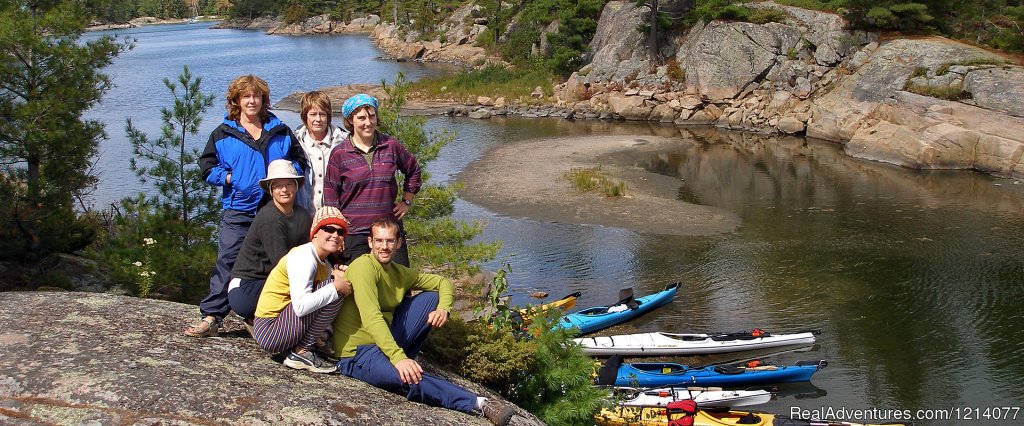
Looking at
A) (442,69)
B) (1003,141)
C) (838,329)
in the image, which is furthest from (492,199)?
(442,69)

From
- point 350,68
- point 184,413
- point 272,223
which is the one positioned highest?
point 272,223

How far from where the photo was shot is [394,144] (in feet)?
23.9

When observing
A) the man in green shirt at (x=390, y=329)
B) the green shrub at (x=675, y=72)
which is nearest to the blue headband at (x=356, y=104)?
the man in green shirt at (x=390, y=329)

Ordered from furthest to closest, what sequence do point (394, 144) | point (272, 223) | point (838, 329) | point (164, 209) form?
point (838, 329), point (164, 209), point (394, 144), point (272, 223)

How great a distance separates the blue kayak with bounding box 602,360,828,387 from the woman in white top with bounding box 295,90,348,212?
23.1 ft

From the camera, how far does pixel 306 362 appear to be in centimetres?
589

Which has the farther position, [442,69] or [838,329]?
[442,69]

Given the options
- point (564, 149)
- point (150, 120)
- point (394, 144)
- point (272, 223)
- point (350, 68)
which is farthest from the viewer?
point (350, 68)

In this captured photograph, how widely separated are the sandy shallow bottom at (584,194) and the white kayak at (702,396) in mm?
10097

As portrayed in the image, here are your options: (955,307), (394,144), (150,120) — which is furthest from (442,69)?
(394,144)

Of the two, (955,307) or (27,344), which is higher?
(27,344)

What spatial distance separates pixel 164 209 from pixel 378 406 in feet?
22.6

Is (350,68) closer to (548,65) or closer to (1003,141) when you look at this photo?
(548,65)

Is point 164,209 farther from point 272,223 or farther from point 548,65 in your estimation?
point 548,65
